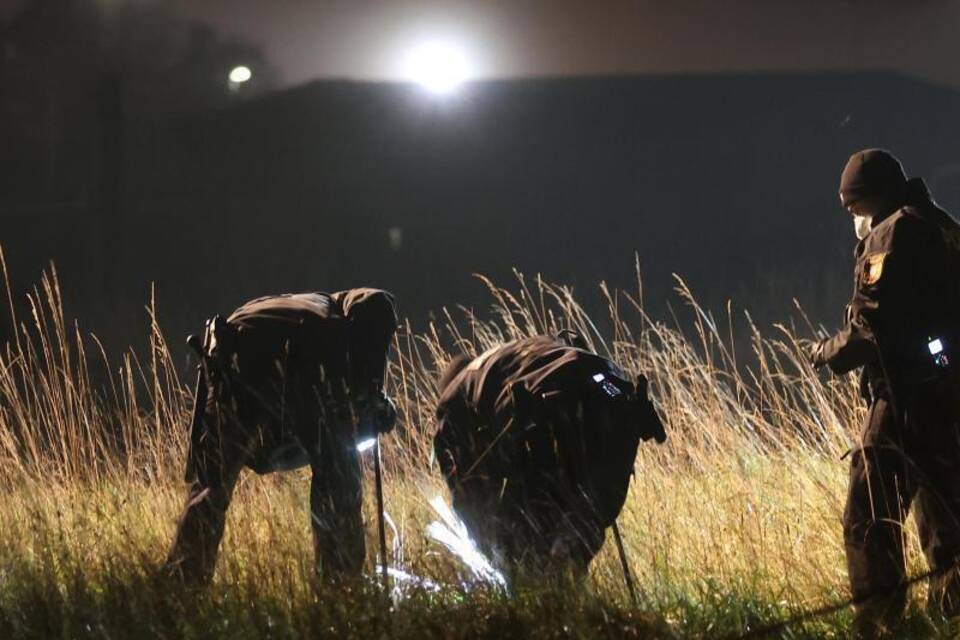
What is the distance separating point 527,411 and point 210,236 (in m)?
19.7

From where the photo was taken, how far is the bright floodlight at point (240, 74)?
2367 centimetres

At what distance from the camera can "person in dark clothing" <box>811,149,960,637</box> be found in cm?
436

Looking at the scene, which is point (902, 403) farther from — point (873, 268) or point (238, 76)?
point (238, 76)

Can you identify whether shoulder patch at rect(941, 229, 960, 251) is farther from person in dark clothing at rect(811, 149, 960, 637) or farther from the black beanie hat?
the black beanie hat

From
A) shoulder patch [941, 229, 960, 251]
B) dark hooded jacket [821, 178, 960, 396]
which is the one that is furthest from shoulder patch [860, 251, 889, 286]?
shoulder patch [941, 229, 960, 251]

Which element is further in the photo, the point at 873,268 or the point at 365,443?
the point at 365,443

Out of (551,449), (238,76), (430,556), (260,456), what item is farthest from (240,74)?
(551,449)

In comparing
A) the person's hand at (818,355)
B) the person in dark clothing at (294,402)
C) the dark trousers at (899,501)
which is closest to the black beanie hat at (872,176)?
the person's hand at (818,355)

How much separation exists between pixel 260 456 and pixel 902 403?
2.36 m

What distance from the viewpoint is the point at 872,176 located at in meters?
4.56

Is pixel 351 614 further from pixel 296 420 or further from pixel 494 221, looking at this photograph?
pixel 494 221

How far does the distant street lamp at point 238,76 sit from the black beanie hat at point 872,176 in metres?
20.2

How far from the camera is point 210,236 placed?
77.0ft

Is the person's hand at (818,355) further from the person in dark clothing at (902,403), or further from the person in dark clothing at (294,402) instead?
the person in dark clothing at (294,402)
